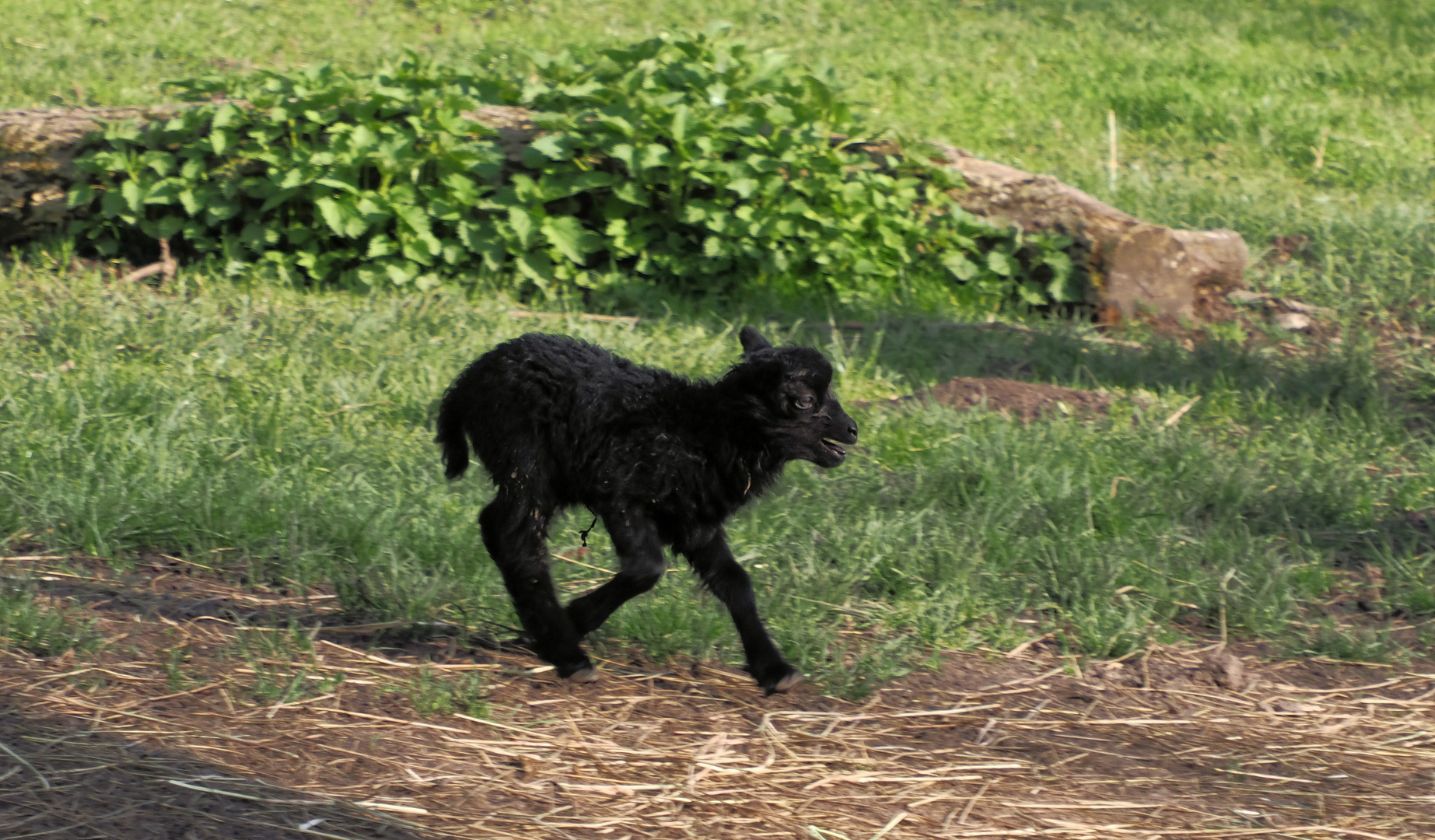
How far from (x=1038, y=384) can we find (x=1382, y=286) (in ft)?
11.4

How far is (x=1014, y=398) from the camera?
6.70 metres

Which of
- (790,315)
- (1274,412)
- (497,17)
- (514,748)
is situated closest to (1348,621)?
(1274,412)

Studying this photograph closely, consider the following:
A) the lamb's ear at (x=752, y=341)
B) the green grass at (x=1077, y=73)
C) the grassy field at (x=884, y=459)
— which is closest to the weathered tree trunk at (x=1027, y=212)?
the grassy field at (x=884, y=459)

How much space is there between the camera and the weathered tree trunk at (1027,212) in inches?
317

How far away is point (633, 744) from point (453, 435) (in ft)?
3.99

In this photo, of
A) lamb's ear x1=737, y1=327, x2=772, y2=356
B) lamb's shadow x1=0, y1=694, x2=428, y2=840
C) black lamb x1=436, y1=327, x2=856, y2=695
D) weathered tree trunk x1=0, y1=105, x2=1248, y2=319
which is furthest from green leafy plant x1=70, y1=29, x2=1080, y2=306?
lamb's shadow x1=0, y1=694, x2=428, y2=840

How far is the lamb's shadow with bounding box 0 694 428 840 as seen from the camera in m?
2.81

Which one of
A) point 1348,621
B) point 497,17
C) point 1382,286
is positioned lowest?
point 1348,621

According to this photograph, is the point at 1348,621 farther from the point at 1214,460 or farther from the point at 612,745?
the point at 612,745

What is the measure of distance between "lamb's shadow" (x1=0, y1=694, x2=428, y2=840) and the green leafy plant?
4.87 m

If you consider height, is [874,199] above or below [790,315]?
above

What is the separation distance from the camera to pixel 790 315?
26.5ft

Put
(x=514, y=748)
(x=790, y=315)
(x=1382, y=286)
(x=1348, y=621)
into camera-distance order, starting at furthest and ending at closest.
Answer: (x=1382, y=286)
(x=790, y=315)
(x=1348, y=621)
(x=514, y=748)

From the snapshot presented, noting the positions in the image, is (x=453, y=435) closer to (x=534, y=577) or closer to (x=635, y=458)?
(x=534, y=577)
